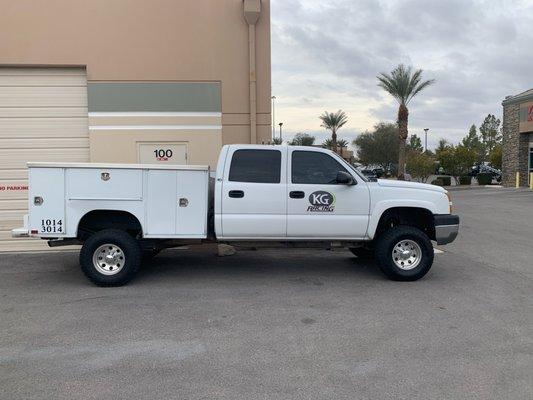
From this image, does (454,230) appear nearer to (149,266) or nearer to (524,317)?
(524,317)

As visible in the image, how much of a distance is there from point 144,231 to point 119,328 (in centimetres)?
209

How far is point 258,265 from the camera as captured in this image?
9164mm

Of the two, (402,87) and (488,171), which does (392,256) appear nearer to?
(402,87)

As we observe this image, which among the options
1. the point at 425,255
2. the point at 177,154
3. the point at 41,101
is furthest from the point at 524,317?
the point at 41,101

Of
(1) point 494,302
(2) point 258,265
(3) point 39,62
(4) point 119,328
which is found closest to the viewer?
(4) point 119,328

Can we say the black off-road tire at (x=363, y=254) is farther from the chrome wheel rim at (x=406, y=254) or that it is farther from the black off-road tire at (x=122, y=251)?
the black off-road tire at (x=122, y=251)

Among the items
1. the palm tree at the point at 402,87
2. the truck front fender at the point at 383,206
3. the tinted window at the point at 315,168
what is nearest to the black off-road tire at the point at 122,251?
the tinted window at the point at 315,168

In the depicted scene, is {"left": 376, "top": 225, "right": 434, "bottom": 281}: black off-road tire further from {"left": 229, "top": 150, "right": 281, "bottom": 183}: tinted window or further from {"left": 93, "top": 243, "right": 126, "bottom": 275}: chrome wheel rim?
{"left": 93, "top": 243, "right": 126, "bottom": 275}: chrome wheel rim

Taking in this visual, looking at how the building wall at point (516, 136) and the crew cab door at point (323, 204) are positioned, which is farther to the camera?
the building wall at point (516, 136)

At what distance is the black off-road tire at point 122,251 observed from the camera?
24.5ft

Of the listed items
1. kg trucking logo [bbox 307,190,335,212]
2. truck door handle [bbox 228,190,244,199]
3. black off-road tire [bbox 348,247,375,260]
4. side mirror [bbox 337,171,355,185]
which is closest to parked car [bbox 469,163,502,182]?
black off-road tire [bbox 348,247,375,260]

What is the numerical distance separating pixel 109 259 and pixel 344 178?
3687mm

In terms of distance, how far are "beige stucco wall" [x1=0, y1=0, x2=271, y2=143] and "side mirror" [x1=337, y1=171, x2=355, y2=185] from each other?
4.10 m

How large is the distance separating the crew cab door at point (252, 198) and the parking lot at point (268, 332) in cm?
84
